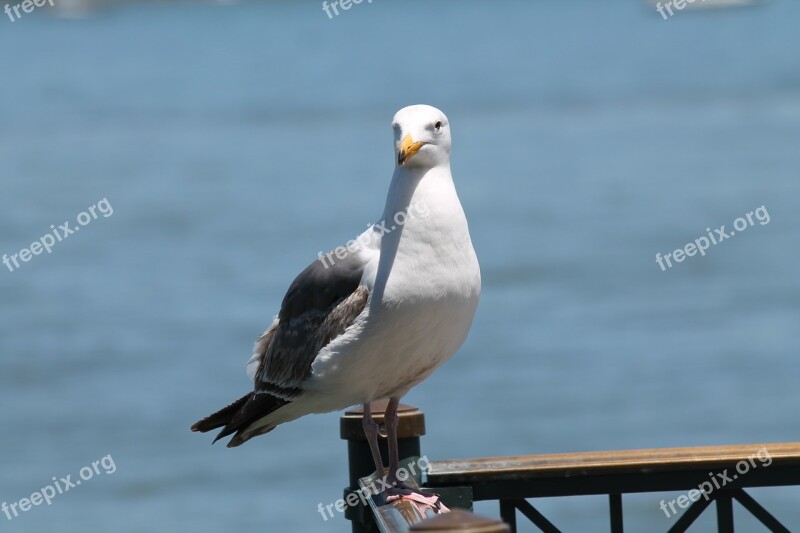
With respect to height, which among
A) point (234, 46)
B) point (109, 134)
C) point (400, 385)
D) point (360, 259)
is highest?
point (234, 46)

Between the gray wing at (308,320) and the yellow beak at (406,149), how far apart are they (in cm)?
34

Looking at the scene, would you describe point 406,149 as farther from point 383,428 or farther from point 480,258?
point 480,258

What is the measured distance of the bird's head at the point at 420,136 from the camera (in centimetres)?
396

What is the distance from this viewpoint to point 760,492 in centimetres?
907

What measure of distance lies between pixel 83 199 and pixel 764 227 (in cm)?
981

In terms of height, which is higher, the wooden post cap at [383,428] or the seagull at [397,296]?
the seagull at [397,296]

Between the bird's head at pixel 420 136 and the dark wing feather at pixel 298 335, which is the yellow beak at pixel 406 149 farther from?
the dark wing feather at pixel 298 335

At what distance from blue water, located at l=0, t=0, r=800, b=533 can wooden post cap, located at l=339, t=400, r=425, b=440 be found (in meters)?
3.45

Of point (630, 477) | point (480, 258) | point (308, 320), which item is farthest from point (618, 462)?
point (480, 258)

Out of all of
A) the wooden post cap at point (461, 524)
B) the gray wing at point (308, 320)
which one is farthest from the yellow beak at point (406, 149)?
the wooden post cap at point (461, 524)

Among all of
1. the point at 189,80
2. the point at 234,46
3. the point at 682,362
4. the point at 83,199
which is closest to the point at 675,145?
the point at 83,199

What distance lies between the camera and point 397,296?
3955 mm

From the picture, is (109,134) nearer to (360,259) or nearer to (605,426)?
(605,426)

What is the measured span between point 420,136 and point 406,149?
0.07 m
